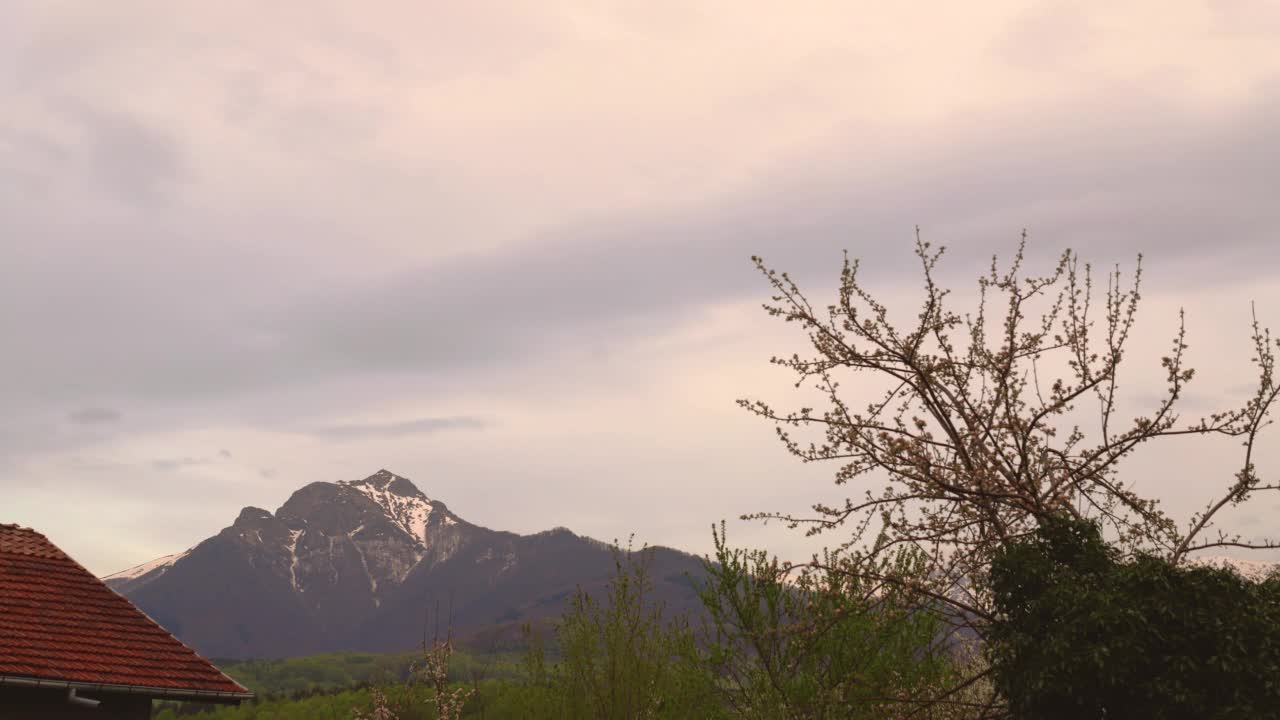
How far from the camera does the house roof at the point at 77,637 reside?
651 inches

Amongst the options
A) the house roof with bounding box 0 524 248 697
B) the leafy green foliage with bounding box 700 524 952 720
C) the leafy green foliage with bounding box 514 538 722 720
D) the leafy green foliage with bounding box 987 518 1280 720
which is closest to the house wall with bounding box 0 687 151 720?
the house roof with bounding box 0 524 248 697

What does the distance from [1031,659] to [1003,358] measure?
327 cm

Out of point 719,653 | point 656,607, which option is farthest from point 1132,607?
point 719,653

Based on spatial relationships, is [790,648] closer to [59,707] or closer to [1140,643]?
[1140,643]

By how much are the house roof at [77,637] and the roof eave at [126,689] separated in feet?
0.06

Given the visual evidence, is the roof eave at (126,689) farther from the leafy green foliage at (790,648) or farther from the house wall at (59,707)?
the leafy green foliage at (790,648)

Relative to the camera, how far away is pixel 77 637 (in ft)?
58.1

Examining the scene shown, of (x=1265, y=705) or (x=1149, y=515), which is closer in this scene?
(x=1265, y=705)

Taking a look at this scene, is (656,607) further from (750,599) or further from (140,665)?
(140,665)

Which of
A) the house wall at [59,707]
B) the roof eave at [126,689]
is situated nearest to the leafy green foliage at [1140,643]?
the roof eave at [126,689]

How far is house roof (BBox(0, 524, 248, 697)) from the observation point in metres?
16.5

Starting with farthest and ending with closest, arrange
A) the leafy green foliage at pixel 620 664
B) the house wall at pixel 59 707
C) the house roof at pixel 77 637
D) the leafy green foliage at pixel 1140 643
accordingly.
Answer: the house roof at pixel 77 637
the house wall at pixel 59 707
the leafy green foliage at pixel 620 664
the leafy green foliage at pixel 1140 643

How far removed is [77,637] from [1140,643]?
15625 mm

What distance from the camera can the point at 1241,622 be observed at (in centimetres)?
1004
